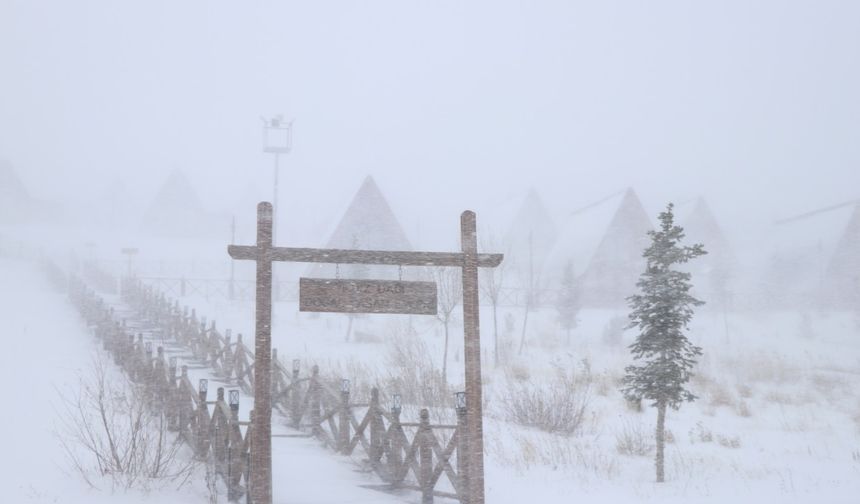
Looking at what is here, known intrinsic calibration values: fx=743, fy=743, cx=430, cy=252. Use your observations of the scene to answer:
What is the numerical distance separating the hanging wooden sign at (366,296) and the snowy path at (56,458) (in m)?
2.59

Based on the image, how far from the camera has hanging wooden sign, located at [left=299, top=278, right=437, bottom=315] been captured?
313 inches

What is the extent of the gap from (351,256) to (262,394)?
5.66ft

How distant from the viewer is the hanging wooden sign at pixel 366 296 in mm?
7961

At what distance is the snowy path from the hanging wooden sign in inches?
102

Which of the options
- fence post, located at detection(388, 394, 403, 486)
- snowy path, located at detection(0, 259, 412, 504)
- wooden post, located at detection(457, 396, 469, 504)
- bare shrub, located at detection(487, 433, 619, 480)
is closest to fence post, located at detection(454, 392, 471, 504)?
wooden post, located at detection(457, 396, 469, 504)

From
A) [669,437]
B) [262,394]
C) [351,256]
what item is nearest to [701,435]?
[669,437]

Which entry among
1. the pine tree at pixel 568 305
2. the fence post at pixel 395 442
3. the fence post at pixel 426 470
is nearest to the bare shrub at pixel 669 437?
the fence post at pixel 395 442

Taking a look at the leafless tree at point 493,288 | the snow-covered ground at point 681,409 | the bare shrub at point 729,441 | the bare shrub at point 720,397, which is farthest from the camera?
the leafless tree at point 493,288

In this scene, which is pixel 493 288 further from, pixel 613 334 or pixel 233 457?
pixel 233 457

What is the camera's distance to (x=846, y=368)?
24000 mm

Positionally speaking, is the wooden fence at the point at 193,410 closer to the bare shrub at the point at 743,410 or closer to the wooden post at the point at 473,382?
the wooden post at the point at 473,382

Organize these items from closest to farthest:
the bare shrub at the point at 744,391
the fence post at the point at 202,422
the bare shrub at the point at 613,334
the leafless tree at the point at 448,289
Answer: the fence post at the point at 202,422, the bare shrub at the point at 744,391, the leafless tree at the point at 448,289, the bare shrub at the point at 613,334

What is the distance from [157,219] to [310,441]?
4896 cm

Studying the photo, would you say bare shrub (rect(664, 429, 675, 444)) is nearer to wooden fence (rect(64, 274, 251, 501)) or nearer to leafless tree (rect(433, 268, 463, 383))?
wooden fence (rect(64, 274, 251, 501))
